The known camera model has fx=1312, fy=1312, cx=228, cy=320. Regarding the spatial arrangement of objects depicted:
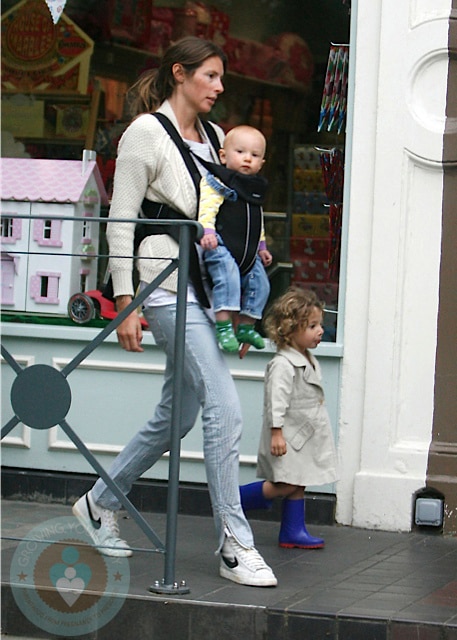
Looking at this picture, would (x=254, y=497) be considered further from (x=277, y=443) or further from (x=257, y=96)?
(x=257, y=96)

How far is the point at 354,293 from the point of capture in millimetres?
6422

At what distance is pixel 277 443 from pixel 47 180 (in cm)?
222

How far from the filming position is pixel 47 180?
277 inches

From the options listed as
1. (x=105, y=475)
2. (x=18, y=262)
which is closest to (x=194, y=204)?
(x=105, y=475)

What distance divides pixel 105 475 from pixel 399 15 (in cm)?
273

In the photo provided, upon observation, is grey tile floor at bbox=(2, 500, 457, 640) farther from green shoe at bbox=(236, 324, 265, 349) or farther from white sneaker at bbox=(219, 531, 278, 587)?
green shoe at bbox=(236, 324, 265, 349)

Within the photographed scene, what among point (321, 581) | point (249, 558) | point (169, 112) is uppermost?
point (169, 112)

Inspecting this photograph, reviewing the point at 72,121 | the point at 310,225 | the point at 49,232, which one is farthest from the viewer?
the point at 72,121

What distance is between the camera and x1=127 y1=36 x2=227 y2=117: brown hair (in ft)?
17.3

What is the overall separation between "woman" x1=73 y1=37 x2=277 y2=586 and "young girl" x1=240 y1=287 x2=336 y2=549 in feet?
1.98

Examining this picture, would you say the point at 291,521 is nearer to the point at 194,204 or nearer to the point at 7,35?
the point at 194,204

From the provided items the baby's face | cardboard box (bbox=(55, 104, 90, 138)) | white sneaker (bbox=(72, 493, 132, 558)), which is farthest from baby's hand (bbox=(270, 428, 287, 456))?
Result: cardboard box (bbox=(55, 104, 90, 138))

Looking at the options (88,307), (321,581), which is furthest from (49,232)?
(321,581)

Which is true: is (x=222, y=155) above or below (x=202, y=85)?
below
